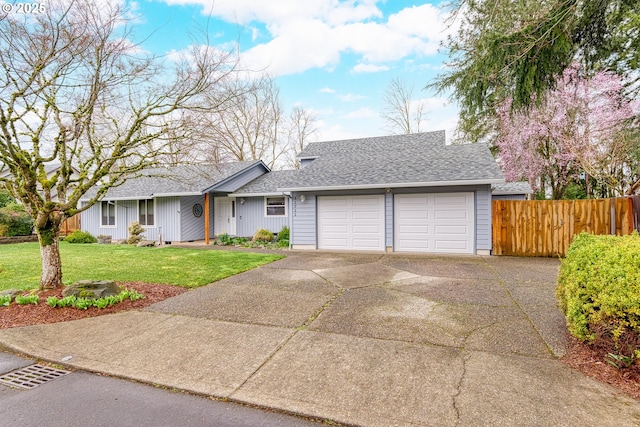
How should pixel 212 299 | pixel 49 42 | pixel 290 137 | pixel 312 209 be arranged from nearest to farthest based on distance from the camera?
pixel 49 42 < pixel 212 299 < pixel 312 209 < pixel 290 137

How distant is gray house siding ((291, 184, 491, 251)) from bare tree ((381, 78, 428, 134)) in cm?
1407

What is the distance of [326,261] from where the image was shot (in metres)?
9.06

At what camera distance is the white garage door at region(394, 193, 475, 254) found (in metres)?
10.1

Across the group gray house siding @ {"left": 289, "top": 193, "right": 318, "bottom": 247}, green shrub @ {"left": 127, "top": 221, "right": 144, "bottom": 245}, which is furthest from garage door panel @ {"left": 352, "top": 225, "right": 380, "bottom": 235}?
green shrub @ {"left": 127, "top": 221, "right": 144, "bottom": 245}

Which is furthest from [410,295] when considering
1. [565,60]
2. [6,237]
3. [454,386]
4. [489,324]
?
[6,237]

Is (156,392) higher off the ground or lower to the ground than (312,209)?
lower

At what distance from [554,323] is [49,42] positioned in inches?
326

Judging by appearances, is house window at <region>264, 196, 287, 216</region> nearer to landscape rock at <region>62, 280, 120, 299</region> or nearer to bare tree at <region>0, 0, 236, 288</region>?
bare tree at <region>0, 0, 236, 288</region>

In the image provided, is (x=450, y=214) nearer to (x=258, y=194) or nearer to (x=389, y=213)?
(x=389, y=213)

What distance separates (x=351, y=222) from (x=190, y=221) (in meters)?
8.34

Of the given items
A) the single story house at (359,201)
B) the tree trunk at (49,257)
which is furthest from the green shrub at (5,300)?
the single story house at (359,201)

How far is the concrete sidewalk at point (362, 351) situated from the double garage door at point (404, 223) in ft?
13.5

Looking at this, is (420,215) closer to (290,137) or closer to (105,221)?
(105,221)

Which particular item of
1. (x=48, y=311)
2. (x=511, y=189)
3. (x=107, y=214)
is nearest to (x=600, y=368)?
(x=48, y=311)
